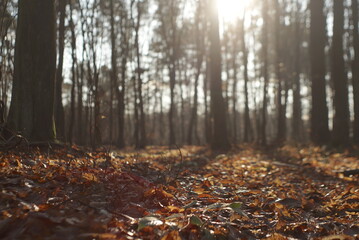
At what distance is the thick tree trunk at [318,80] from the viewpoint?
12250mm

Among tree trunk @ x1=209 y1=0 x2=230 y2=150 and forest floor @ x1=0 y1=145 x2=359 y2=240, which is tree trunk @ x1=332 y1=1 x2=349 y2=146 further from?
forest floor @ x1=0 y1=145 x2=359 y2=240

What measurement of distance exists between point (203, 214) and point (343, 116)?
34.8 feet

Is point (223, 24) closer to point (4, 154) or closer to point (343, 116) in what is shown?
point (343, 116)

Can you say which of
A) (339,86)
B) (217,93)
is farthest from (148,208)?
(339,86)

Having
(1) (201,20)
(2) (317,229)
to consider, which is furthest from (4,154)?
(1) (201,20)

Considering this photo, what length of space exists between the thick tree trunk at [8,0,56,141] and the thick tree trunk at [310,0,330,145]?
10.0 meters

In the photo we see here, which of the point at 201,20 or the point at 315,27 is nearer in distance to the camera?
the point at 315,27

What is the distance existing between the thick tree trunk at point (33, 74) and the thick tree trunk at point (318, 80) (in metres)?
10.0

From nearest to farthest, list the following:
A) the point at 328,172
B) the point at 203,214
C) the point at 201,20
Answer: the point at 203,214 → the point at 328,172 → the point at 201,20

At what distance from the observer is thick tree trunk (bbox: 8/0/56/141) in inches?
219

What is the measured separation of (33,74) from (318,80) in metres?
10.4

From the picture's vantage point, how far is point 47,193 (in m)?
2.85

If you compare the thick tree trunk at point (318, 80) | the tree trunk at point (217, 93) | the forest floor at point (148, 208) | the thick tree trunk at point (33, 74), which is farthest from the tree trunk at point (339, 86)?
the thick tree trunk at point (33, 74)

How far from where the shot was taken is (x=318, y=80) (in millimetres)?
12359
